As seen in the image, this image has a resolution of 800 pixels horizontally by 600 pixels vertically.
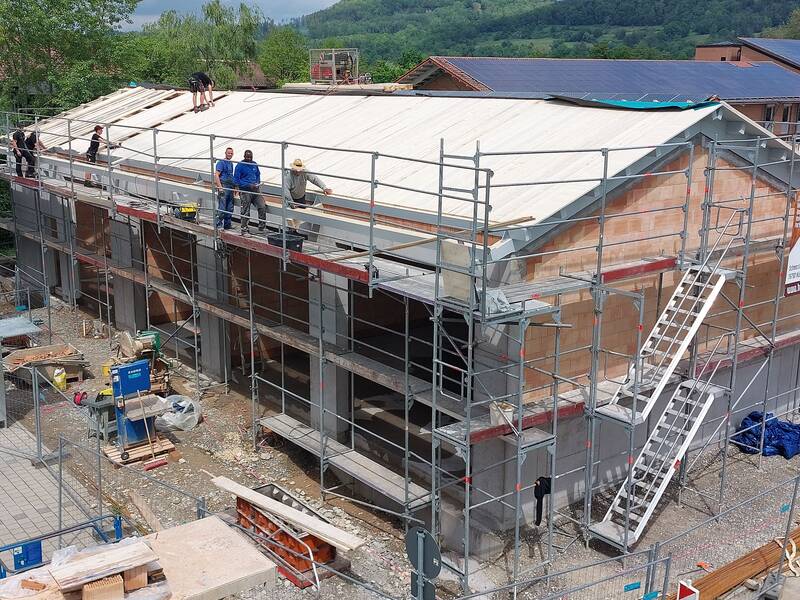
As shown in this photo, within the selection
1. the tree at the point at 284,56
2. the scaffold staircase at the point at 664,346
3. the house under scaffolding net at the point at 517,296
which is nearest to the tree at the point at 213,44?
the tree at the point at 284,56

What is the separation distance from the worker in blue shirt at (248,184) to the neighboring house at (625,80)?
2094 centimetres

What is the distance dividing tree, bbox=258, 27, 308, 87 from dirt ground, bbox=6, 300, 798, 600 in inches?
2421

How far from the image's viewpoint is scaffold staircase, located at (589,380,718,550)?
11.6 metres

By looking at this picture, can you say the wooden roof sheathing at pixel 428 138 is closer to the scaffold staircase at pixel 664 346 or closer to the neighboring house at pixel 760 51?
the scaffold staircase at pixel 664 346

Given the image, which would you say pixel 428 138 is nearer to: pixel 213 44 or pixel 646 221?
pixel 646 221

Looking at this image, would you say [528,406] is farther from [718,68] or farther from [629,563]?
[718,68]

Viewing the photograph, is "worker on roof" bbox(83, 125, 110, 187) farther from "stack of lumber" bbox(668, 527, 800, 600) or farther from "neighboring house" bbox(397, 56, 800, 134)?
"neighboring house" bbox(397, 56, 800, 134)

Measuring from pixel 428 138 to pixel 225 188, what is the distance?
3738 mm

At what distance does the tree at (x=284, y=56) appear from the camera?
80.2m

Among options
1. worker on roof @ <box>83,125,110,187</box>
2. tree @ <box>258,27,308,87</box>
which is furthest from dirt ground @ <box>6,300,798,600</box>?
tree @ <box>258,27,308,87</box>

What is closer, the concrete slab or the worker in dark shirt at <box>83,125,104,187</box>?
the concrete slab

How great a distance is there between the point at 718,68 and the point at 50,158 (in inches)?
1242

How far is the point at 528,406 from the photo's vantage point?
457 inches

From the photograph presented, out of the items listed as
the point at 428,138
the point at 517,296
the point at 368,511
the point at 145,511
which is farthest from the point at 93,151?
the point at 517,296
